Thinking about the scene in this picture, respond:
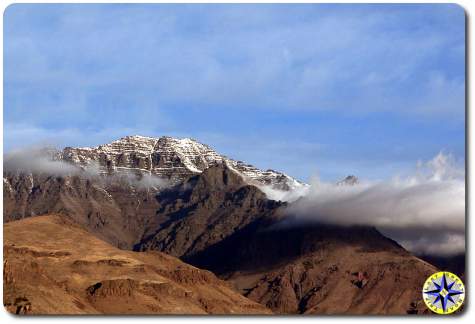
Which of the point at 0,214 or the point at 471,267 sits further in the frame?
the point at 0,214

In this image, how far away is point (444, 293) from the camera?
322 ft

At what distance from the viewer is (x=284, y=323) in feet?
301

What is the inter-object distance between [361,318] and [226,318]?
13.1m

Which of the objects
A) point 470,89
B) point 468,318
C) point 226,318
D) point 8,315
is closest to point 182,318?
point 226,318

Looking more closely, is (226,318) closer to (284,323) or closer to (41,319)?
(284,323)

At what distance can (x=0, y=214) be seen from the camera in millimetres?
100750

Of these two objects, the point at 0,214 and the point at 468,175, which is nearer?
the point at 468,175

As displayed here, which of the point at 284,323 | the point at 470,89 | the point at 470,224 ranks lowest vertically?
the point at 284,323

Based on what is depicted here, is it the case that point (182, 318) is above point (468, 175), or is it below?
below

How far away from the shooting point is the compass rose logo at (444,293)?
9650cm

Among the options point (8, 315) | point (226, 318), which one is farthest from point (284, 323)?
point (8, 315)

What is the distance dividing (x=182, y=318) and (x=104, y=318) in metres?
7.52

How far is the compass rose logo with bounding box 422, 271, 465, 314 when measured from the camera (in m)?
96.5

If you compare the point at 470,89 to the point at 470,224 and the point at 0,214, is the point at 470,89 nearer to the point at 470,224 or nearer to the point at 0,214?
the point at 470,224
